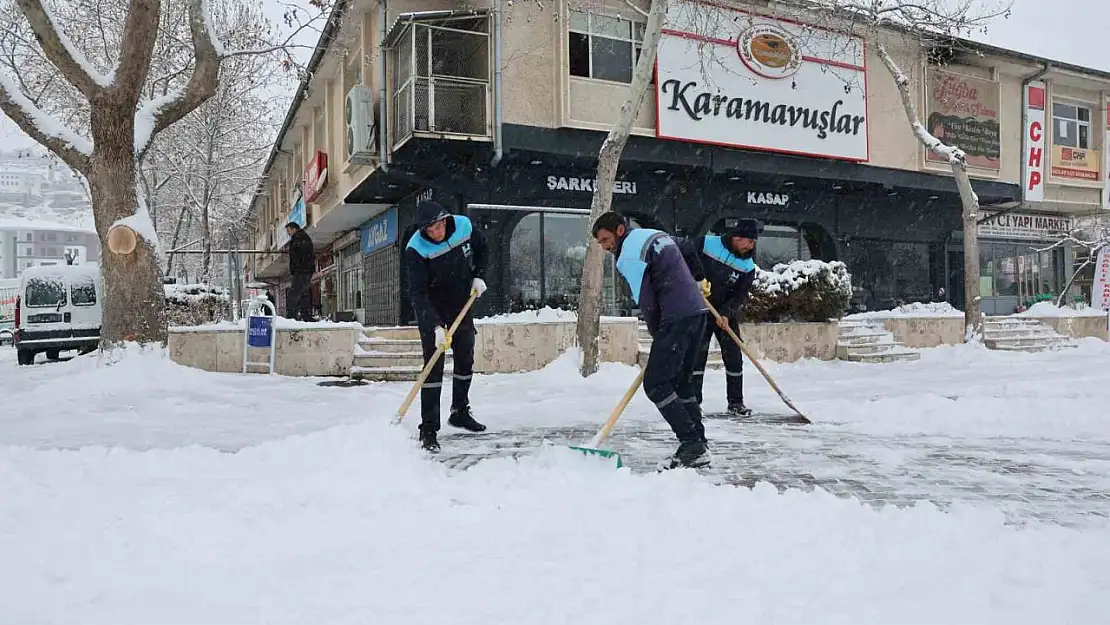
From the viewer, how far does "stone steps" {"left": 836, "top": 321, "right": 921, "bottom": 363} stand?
45.9ft

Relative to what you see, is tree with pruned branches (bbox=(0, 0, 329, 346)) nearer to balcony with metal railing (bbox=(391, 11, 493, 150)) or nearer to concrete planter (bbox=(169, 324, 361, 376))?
concrete planter (bbox=(169, 324, 361, 376))

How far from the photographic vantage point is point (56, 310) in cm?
1683

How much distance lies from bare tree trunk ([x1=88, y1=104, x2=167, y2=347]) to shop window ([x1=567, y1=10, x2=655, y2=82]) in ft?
26.2

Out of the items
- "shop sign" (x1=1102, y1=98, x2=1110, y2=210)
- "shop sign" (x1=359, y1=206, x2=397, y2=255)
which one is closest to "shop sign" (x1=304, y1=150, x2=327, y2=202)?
"shop sign" (x1=359, y1=206, x2=397, y2=255)

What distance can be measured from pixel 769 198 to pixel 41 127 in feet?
49.0

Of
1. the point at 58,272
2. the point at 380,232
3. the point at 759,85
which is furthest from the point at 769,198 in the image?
the point at 58,272

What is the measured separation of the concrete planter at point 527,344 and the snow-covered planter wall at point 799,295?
2.73 m

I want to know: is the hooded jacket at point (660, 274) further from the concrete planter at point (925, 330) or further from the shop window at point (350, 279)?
the shop window at point (350, 279)

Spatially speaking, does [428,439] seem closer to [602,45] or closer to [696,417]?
[696,417]

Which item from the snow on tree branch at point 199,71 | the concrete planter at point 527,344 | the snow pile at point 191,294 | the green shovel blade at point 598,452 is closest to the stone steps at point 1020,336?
the concrete planter at point 527,344

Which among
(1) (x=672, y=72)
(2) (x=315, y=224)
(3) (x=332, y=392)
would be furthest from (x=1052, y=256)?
(3) (x=332, y=392)

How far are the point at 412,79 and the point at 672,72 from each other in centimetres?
531

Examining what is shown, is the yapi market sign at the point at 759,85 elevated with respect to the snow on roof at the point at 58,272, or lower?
elevated

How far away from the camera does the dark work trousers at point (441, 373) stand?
238 inches
